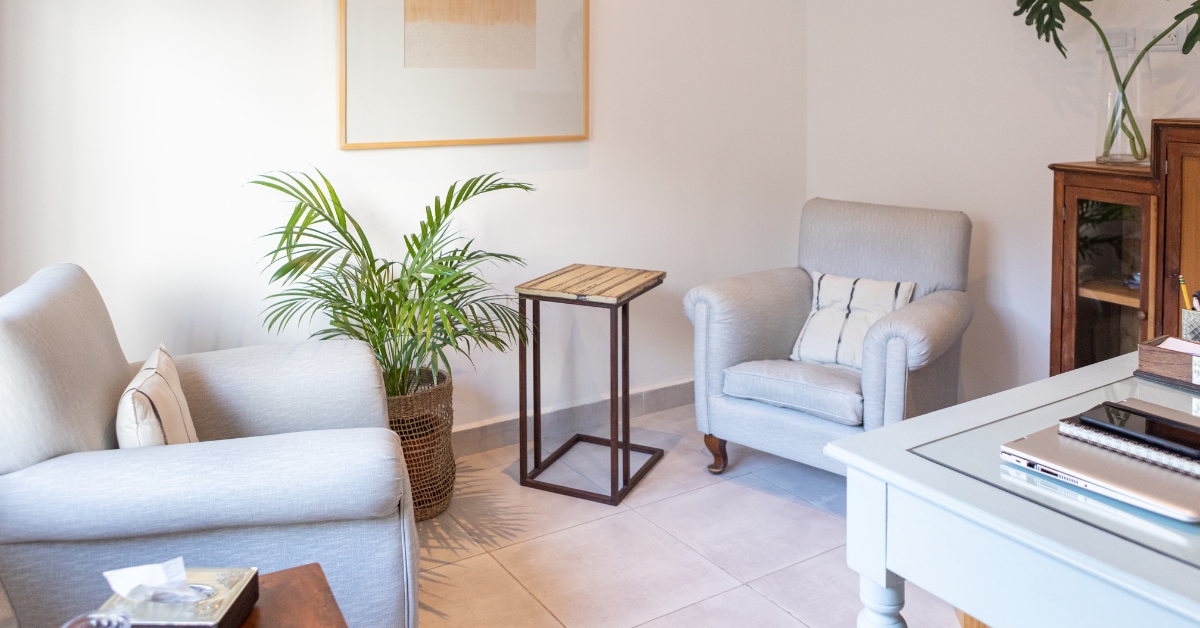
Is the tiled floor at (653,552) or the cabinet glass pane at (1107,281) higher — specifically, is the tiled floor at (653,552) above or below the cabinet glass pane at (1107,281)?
below

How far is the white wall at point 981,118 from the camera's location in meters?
3.15

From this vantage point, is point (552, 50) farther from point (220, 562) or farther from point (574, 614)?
point (220, 562)

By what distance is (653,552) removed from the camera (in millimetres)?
2646

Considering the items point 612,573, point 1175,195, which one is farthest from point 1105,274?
point 612,573

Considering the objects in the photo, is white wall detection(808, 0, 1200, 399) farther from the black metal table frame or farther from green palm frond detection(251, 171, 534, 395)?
green palm frond detection(251, 171, 534, 395)

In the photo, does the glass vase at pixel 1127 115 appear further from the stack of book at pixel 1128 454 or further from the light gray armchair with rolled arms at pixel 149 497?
the light gray armchair with rolled arms at pixel 149 497

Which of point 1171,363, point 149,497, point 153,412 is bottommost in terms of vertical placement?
point 149,497

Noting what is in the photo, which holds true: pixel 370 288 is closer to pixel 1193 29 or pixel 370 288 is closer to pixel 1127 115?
pixel 1127 115

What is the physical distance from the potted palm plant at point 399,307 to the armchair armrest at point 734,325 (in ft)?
1.97

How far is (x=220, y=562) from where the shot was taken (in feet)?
5.76

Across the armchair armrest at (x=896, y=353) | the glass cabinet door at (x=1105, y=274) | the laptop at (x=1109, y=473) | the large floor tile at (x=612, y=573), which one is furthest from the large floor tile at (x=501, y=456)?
the laptop at (x=1109, y=473)

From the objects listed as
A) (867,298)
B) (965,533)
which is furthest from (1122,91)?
(965,533)

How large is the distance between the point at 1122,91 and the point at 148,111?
109 inches

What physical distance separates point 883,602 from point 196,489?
116cm
